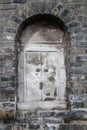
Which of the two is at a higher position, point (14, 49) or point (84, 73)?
point (14, 49)

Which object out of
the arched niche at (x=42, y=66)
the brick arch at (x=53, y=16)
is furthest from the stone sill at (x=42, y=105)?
the brick arch at (x=53, y=16)

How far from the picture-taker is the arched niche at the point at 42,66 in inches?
265

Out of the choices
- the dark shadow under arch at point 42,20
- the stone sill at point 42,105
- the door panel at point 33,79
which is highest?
the dark shadow under arch at point 42,20

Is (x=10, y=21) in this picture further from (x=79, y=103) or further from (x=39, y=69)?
(x=79, y=103)

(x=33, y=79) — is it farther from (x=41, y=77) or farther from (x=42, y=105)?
(x=42, y=105)

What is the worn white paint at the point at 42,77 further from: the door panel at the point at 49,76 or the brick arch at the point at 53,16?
the brick arch at the point at 53,16

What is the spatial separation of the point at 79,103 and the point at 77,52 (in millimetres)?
824

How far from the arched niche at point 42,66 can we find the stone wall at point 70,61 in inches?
6.1

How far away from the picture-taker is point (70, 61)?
6.59 metres

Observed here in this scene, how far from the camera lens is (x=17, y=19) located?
665cm

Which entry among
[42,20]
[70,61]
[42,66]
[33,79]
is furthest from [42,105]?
[42,20]

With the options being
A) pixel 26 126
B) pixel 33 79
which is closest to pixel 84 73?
pixel 33 79

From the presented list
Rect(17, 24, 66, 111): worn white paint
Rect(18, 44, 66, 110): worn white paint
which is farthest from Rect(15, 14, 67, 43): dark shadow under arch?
Rect(18, 44, 66, 110): worn white paint

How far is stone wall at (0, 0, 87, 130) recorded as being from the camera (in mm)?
6480
